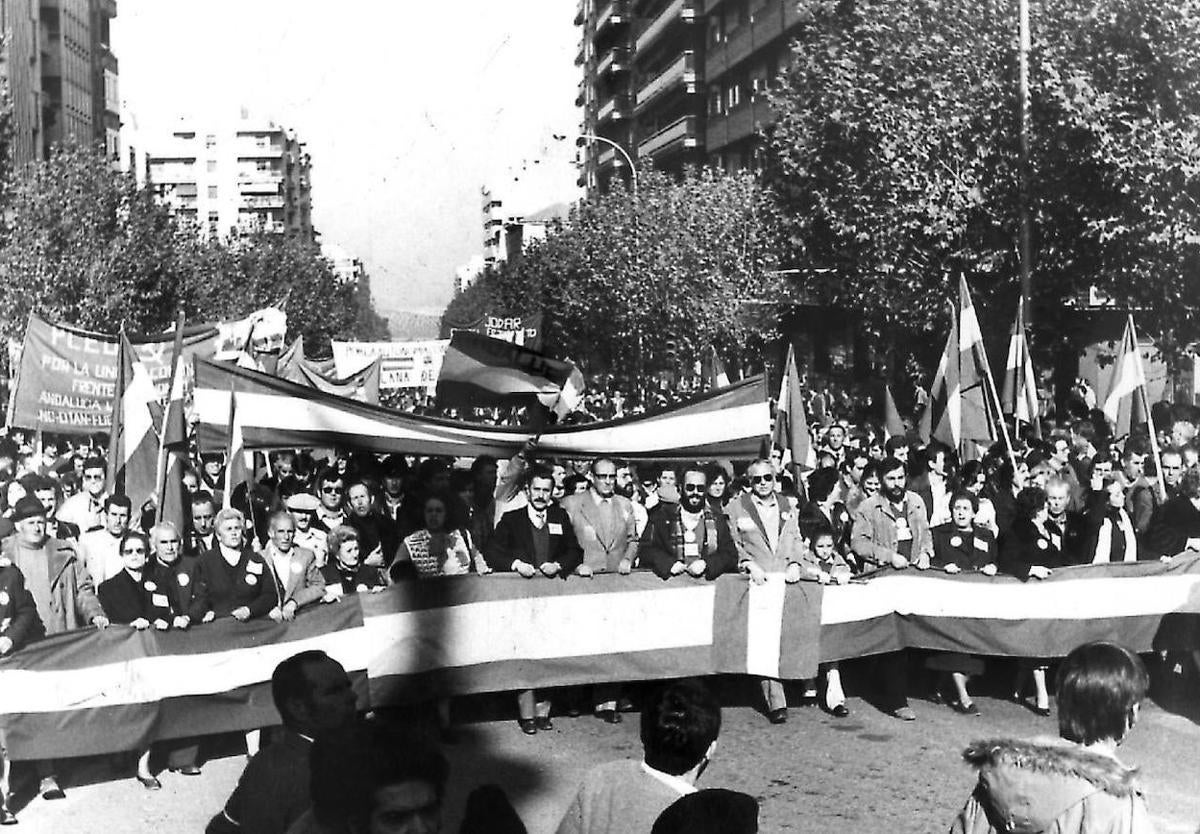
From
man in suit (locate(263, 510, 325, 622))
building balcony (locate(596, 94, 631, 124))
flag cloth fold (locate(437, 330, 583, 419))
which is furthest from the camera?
building balcony (locate(596, 94, 631, 124))

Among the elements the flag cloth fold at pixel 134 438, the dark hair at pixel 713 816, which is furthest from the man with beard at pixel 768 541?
the dark hair at pixel 713 816

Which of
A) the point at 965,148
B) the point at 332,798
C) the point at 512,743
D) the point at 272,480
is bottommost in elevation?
the point at 512,743

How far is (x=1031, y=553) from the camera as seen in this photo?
10.5 meters

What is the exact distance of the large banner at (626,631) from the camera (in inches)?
353

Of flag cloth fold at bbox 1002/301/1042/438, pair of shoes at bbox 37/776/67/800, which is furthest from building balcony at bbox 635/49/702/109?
pair of shoes at bbox 37/776/67/800

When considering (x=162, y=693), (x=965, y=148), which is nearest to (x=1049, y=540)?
(x=162, y=693)

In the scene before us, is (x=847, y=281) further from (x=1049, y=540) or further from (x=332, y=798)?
(x=332, y=798)

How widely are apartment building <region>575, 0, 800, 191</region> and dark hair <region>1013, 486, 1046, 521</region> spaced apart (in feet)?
117

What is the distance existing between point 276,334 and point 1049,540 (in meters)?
13.2

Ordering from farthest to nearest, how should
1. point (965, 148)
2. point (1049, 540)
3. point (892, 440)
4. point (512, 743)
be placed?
1. point (965, 148)
2. point (892, 440)
3. point (1049, 540)
4. point (512, 743)

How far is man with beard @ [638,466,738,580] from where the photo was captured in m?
10.2

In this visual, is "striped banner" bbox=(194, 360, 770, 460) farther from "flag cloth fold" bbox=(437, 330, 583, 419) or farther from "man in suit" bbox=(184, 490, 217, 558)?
"flag cloth fold" bbox=(437, 330, 583, 419)

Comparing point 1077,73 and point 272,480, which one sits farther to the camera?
point 1077,73

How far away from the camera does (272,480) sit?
1669cm
